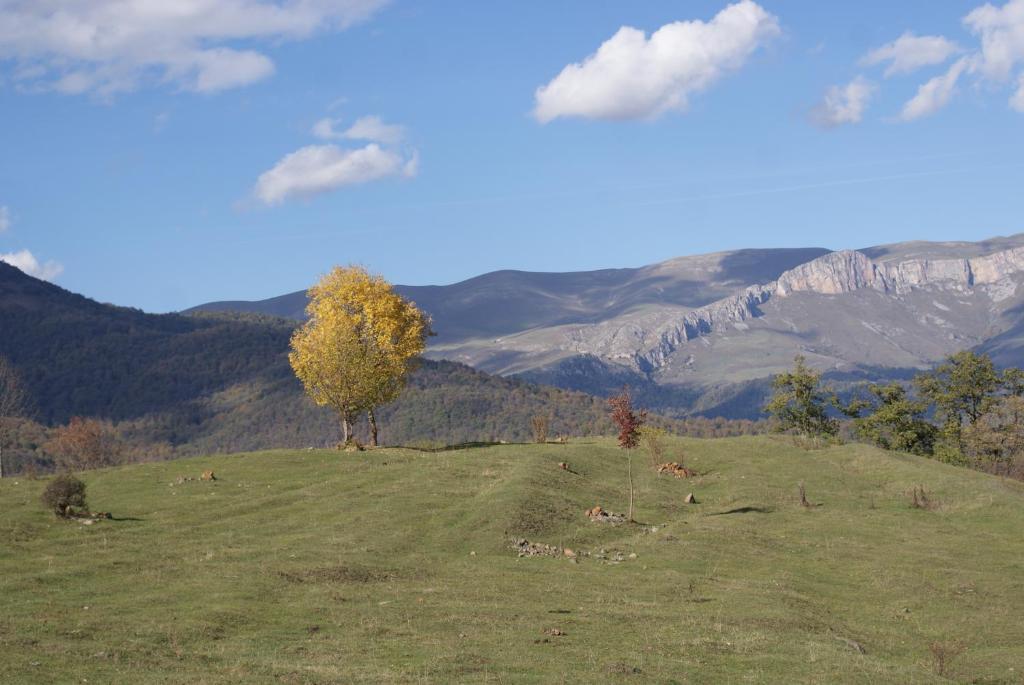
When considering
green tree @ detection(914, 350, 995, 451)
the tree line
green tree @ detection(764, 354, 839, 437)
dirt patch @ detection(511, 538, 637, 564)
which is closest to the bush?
dirt patch @ detection(511, 538, 637, 564)

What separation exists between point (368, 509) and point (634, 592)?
54.5ft

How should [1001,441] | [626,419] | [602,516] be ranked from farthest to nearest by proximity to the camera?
1. [1001,441]
2. [626,419]
3. [602,516]

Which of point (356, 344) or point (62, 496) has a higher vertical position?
point (356, 344)

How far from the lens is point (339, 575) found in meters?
35.8

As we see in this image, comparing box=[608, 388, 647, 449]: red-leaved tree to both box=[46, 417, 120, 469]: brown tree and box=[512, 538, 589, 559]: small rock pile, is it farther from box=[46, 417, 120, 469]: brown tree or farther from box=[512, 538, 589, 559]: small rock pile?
box=[46, 417, 120, 469]: brown tree

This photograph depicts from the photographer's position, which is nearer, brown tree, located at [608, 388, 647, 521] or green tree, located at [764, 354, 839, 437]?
brown tree, located at [608, 388, 647, 521]

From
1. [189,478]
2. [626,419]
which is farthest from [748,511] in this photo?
[189,478]

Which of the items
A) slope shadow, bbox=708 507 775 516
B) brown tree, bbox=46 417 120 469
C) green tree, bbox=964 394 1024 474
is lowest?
green tree, bbox=964 394 1024 474

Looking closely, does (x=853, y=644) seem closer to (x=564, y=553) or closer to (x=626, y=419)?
(x=564, y=553)

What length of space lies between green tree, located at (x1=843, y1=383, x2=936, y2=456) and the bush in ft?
259

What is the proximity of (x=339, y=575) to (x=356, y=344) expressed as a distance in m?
34.0

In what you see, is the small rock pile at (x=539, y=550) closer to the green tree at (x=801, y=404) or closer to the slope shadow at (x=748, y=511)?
the slope shadow at (x=748, y=511)

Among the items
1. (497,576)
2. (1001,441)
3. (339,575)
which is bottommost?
(1001,441)

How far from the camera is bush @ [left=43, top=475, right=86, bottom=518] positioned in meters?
44.0
